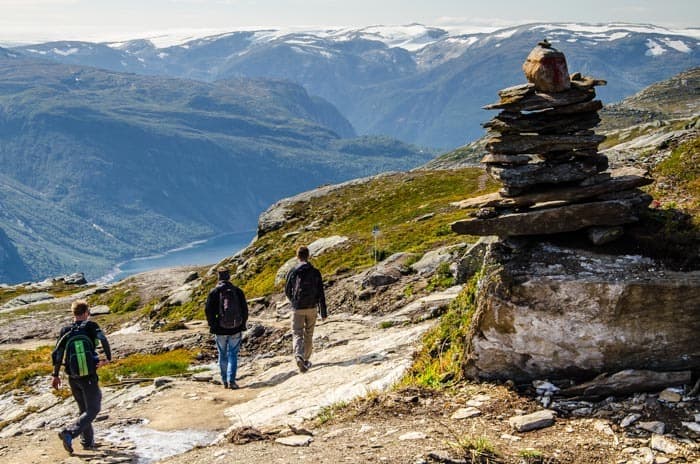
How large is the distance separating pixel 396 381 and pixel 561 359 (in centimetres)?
451

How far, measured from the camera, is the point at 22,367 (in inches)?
1455

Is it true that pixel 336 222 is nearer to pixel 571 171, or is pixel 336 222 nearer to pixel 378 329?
pixel 378 329

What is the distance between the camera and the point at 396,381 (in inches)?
691

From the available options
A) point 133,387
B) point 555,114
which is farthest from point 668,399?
point 133,387

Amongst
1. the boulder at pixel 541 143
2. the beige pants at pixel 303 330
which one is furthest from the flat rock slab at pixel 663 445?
the beige pants at pixel 303 330

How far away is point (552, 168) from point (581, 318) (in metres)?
3.82

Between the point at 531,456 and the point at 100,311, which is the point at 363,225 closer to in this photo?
the point at 100,311

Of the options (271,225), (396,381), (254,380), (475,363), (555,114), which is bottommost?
(271,225)

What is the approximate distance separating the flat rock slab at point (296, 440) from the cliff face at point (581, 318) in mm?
3721

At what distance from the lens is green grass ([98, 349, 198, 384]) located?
87.0 ft

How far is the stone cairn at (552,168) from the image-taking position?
15836mm

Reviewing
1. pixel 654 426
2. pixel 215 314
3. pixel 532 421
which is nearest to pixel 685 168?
pixel 654 426

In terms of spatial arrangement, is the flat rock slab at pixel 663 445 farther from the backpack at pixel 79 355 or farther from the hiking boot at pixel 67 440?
the hiking boot at pixel 67 440

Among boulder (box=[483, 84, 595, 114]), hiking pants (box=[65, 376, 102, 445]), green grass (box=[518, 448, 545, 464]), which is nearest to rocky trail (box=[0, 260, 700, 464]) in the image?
green grass (box=[518, 448, 545, 464])
